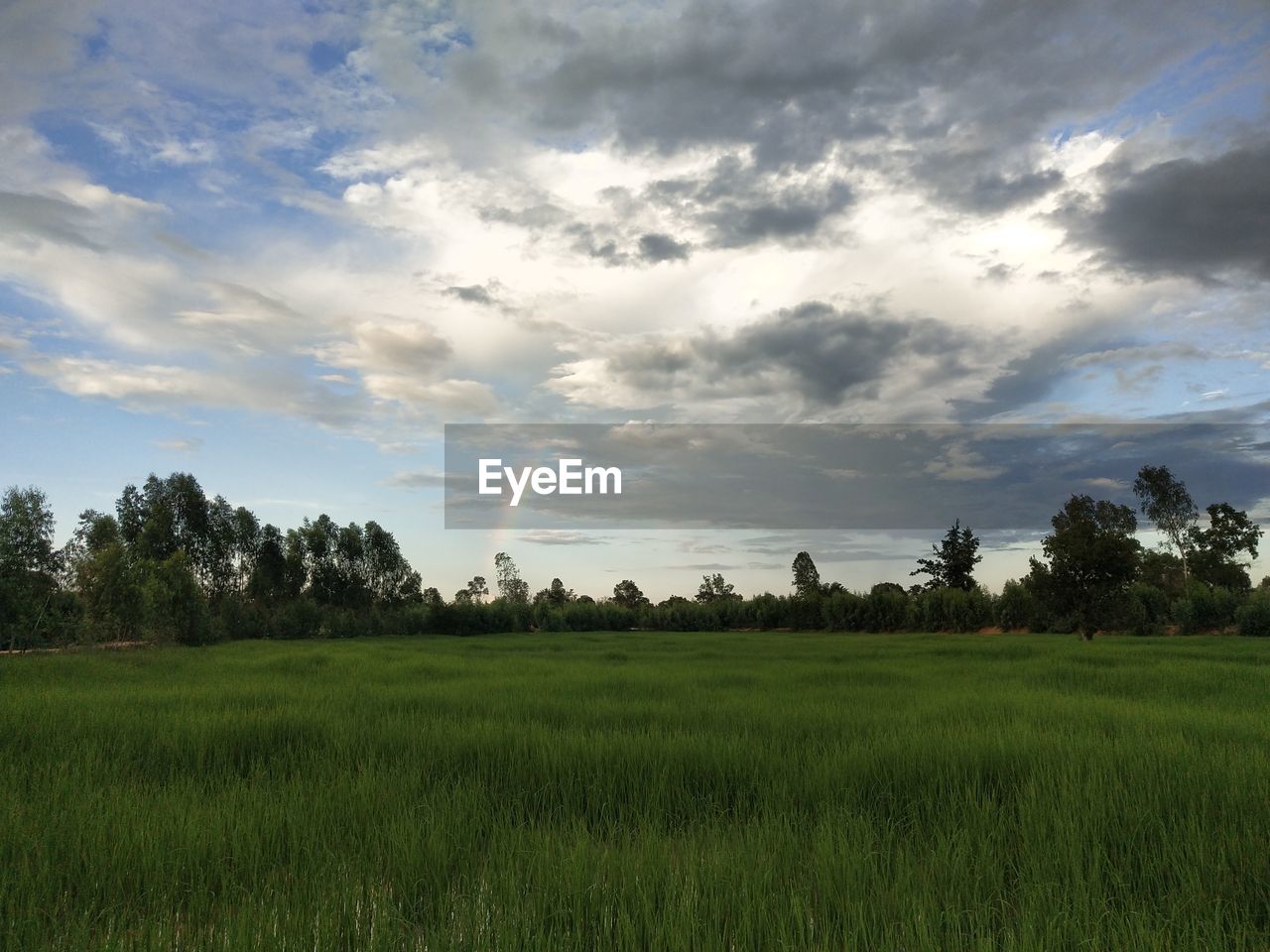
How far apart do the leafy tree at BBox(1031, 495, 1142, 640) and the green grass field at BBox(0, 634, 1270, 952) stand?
62.0 ft

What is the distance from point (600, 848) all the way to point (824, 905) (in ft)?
4.28

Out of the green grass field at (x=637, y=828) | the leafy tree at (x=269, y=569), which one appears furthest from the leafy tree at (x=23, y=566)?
the leafy tree at (x=269, y=569)

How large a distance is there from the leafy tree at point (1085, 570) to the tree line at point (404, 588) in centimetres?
5

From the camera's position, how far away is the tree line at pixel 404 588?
26.8 meters

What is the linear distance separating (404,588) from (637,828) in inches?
3029

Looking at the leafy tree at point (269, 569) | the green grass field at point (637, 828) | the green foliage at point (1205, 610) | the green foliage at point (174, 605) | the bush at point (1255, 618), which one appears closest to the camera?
the green grass field at point (637, 828)

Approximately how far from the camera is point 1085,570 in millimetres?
25812

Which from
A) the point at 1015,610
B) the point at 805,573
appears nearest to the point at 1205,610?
the point at 1015,610

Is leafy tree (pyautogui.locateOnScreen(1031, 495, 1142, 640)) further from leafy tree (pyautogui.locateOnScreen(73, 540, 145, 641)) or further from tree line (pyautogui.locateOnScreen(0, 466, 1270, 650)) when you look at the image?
leafy tree (pyautogui.locateOnScreen(73, 540, 145, 641))

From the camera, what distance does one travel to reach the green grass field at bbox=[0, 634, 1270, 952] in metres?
3.05

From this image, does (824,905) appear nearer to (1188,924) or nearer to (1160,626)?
(1188,924)

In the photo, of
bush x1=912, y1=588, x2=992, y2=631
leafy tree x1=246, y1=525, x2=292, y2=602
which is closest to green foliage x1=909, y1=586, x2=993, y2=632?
bush x1=912, y1=588, x2=992, y2=631

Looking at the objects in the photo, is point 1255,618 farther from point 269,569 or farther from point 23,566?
point 269,569

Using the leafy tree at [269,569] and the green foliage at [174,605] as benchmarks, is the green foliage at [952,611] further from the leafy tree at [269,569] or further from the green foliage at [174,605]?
the leafy tree at [269,569]
